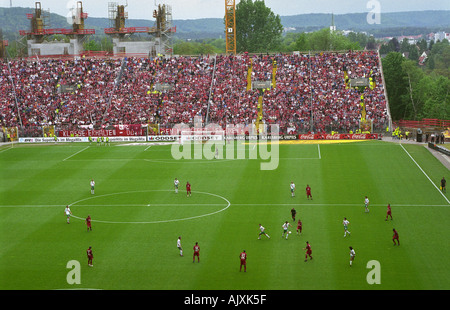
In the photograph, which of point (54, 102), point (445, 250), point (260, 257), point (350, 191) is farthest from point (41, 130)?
point (445, 250)

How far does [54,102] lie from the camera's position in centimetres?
8288

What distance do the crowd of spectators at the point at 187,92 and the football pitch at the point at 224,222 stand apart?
14.8m

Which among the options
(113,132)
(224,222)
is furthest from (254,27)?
(224,222)

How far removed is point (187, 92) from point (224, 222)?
1841 inches

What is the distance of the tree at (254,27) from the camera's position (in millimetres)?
149250

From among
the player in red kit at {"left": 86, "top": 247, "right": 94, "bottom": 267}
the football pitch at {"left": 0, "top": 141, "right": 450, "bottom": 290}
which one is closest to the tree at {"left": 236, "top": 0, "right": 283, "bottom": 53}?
the football pitch at {"left": 0, "top": 141, "right": 450, "bottom": 290}

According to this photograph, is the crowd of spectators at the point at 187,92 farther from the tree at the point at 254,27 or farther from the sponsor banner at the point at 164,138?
the tree at the point at 254,27

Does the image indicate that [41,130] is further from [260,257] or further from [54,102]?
[260,257]

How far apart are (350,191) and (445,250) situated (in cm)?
1447

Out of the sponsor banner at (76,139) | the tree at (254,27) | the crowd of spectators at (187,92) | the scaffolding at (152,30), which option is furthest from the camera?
the tree at (254,27)

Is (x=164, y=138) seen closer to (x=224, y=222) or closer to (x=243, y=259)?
(x=224, y=222)

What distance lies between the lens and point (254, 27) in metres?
151

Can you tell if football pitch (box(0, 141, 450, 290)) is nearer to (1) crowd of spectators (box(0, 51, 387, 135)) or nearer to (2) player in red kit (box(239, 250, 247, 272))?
(2) player in red kit (box(239, 250, 247, 272))

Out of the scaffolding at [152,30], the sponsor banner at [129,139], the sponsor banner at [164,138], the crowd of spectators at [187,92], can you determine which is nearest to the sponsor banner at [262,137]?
the crowd of spectators at [187,92]
